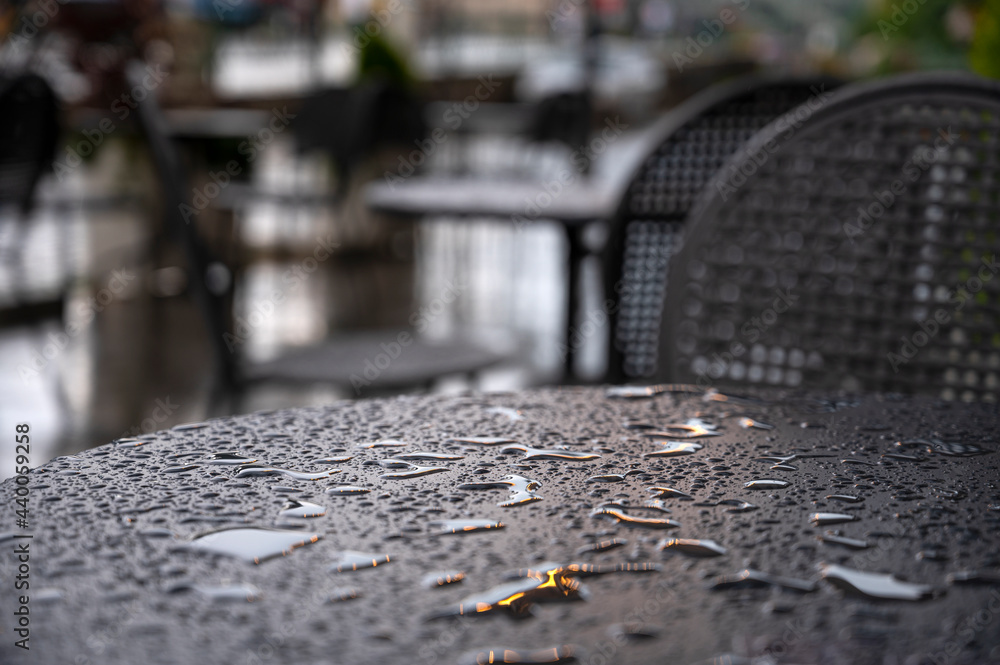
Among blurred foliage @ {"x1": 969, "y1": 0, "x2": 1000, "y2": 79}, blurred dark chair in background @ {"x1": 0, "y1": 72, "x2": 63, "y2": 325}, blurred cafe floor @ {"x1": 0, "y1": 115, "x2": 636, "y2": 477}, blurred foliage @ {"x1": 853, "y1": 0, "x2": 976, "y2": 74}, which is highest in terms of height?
blurred foliage @ {"x1": 853, "y1": 0, "x2": 976, "y2": 74}

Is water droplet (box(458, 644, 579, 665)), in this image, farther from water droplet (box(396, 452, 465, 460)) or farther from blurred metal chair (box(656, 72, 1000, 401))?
blurred metal chair (box(656, 72, 1000, 401))

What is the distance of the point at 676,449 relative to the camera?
703 mm

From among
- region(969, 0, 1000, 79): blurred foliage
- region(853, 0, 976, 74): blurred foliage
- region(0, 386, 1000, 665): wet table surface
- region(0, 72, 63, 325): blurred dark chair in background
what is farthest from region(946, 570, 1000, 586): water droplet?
region(853, 0, 976, 74): blurred foliage

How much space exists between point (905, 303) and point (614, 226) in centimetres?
87

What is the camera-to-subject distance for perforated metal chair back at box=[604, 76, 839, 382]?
2.00 metres

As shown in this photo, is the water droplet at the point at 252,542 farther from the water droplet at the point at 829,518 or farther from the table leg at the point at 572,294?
the table leg at the point at 572,294

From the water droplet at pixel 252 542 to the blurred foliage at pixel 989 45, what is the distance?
2.29 metres

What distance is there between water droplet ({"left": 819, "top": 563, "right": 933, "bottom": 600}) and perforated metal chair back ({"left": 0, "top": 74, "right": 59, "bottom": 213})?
281cm

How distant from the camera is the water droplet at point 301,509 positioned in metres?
0.57

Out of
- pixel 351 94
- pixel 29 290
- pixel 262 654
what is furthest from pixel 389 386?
pixel 351 94

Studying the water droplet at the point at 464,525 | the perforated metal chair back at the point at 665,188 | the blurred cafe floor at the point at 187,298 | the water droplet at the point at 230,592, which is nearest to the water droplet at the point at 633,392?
the water droplet at the point at 464,525

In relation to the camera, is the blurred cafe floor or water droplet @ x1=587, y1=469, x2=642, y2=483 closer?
water droplet @ x1=587, y1=469, x2=642, y2=483

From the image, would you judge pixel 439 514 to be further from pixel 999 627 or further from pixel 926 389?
pixel 926 389

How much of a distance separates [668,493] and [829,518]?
9 centimetres
